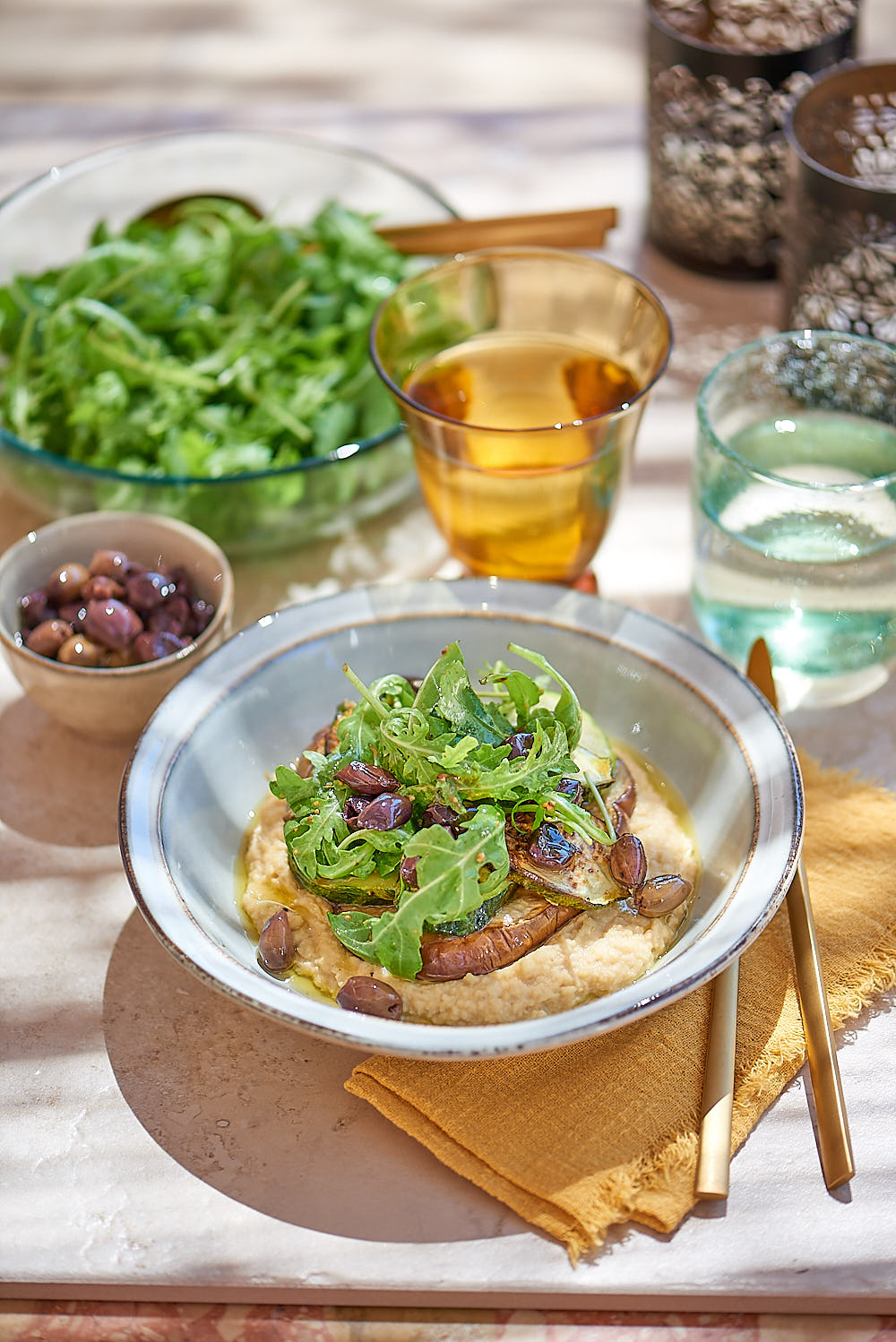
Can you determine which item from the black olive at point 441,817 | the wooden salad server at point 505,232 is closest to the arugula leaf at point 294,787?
the black olive at point 441,817

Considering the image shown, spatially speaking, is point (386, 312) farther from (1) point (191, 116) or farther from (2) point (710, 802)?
(1) point (191, 116)

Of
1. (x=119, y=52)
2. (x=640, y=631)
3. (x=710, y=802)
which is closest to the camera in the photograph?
(x=710, y=802)

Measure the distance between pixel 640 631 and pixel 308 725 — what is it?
1.18 feet

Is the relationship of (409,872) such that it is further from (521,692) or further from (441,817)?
(521,692)

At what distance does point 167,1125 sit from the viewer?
1.10 metres

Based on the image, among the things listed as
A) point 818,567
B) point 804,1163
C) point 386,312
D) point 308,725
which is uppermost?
point 386,312

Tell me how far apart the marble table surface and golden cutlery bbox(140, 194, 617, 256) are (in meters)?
0.84

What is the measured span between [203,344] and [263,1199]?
1145 mm

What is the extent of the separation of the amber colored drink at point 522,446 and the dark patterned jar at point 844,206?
0.34 m

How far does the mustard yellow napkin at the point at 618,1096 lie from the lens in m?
1.02

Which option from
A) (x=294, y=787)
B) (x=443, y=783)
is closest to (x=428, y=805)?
(x=443, y=783)

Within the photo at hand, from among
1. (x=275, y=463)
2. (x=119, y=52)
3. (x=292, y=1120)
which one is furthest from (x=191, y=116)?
(x=292, y=1120)

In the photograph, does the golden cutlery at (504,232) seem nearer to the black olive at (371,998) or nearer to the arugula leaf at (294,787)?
the arugula leaf at (294,787)

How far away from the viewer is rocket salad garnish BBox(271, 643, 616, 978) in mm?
1038
